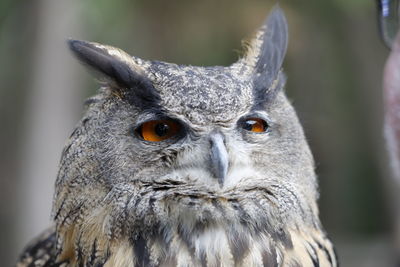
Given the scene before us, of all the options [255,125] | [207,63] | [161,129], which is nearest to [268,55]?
[255,125]

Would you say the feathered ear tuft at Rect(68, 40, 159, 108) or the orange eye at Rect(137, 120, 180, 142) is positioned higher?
the feathered ear tuft at Rect(68, 40, 159, 108)

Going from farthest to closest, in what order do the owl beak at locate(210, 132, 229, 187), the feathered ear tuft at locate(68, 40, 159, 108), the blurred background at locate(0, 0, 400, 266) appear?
the blurred background at locate(0, 0, 400, 266) < the feathered ear tuft at locate(68, 40, 159, 108) < the owl beak at locate(210, 132, 229, 187)

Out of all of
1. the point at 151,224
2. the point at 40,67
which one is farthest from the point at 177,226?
the point at 40,67

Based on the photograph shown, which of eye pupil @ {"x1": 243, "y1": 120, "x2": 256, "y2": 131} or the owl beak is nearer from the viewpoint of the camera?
the owl beak

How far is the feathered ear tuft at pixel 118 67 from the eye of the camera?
1596 millimetres

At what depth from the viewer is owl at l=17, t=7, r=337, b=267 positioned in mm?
1548

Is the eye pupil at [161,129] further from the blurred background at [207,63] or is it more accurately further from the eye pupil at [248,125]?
the blurred background at [207,63]

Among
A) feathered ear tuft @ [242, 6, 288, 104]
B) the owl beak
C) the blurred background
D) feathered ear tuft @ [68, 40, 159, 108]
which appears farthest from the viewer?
the blurred background

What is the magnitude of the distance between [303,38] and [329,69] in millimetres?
702

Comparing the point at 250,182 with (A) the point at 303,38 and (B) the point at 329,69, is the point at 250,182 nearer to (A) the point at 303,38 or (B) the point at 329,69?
(A) the point at 303,38

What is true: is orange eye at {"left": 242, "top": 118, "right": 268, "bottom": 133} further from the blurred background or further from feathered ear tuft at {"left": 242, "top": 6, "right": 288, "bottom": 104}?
the blurred background

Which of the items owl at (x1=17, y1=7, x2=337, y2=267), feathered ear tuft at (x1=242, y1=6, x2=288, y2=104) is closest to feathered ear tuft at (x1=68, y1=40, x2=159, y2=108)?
owl at (x1=17, y1=7, x2=337, y2=267)

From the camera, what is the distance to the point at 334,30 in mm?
5797

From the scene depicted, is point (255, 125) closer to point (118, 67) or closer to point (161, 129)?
point (161, 129)
